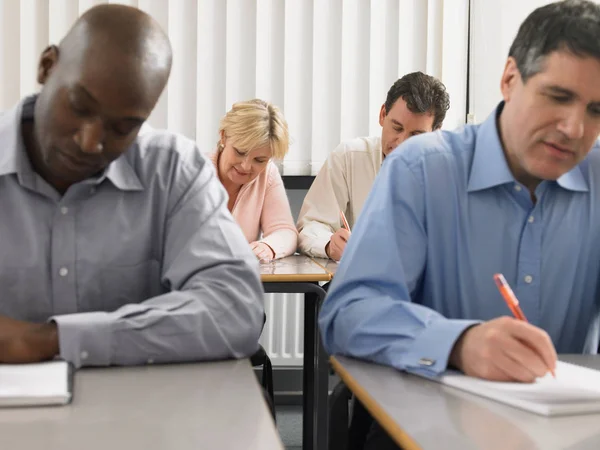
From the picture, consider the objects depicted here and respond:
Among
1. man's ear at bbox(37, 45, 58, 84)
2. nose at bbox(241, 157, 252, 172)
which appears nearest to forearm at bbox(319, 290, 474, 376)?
man's ear at bbox(37, 45, 58, 84)

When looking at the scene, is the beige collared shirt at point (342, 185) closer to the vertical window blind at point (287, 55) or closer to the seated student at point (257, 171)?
the seated student at point (257, 171)

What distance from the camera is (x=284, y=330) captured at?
13.8ft

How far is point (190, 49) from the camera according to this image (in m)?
4.07

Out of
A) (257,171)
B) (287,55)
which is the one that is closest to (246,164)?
(257,171)

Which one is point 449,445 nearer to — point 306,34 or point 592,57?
point 592,57

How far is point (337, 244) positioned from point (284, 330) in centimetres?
117

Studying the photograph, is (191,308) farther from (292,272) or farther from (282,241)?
(282,241)

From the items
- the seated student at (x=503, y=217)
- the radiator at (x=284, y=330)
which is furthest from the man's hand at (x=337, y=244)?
the seated student at (x=503, y=217)

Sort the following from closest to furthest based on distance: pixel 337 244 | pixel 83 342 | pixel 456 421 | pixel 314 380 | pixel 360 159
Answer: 1. pixel 456 421
2. pixel 83 342
3. pixel 314 380
4. pixel 337 244
5. pixel 360 159

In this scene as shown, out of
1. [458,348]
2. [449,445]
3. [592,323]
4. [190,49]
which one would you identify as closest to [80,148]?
[458,348]

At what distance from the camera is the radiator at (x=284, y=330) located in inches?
165

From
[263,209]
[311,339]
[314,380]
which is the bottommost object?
[314,380]

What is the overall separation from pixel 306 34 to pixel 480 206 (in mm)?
2765

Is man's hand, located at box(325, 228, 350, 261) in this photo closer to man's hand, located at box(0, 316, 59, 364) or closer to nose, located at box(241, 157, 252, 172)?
nose, located at box(241, 157, 252, 172)
